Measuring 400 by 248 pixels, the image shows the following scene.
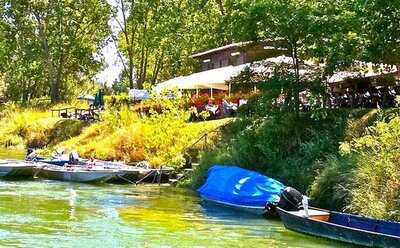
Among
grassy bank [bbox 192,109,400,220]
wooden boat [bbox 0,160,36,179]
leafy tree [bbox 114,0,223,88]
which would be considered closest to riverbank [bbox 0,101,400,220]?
grassy bank [bbox 192,109,400,220]

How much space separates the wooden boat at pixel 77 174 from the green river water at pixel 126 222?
2.10 meters

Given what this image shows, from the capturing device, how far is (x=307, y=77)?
2659 centimetres

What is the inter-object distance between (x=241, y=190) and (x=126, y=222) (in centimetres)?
474

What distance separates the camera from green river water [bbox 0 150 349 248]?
56.4 ft

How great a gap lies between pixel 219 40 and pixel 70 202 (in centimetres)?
3847

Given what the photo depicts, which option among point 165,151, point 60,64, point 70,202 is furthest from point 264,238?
point 60,64

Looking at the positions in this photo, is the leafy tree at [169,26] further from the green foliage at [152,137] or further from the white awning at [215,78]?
the green foliage at [152,137]

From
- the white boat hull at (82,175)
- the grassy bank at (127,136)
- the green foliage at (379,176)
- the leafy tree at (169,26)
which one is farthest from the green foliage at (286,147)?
the leafy tree at (169,26)

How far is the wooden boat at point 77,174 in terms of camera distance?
29891 mm

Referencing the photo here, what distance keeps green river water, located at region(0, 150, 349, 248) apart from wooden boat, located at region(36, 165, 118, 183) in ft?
6.88

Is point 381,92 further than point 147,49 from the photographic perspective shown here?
No

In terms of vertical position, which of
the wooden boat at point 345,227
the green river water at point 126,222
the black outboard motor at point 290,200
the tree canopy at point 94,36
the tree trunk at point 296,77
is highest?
the tree canopy at point 94,36

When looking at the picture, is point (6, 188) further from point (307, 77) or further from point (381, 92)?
point (381, 92)

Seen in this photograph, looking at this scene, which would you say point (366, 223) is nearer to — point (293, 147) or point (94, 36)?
point (293, 147)
